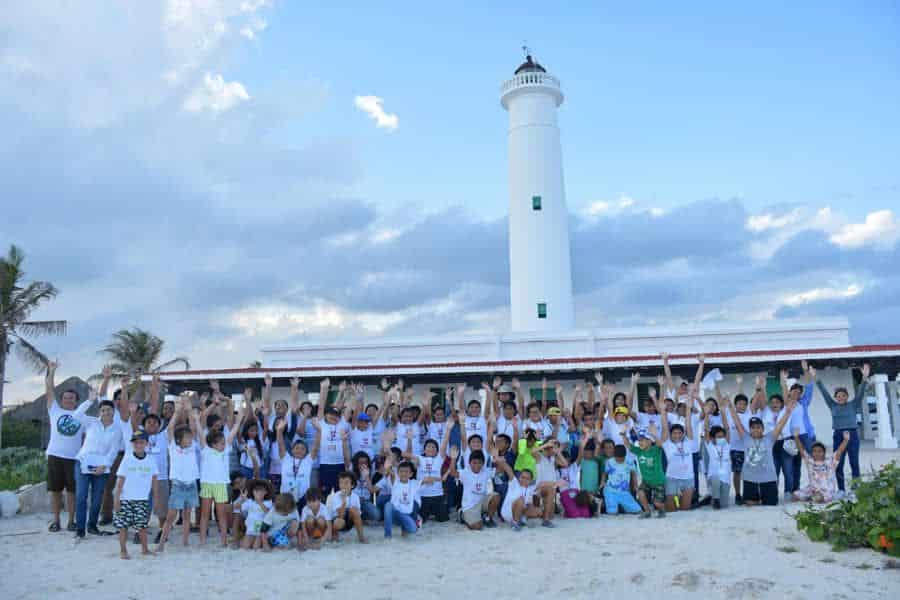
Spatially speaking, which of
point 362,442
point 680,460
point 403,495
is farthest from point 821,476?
point 362,442

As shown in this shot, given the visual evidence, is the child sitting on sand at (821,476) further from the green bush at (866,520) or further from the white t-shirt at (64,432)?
the white t-shirt at (64,432)

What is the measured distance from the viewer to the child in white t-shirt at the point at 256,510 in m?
6.90

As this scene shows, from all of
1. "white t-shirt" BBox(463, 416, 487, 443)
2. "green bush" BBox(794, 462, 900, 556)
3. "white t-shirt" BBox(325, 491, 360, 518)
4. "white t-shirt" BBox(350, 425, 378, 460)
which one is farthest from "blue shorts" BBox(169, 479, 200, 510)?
"green bush" BBox(794, 462, 900, 556)

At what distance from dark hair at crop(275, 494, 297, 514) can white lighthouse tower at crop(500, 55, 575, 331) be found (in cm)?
1572

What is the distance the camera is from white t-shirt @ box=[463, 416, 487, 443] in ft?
27.9

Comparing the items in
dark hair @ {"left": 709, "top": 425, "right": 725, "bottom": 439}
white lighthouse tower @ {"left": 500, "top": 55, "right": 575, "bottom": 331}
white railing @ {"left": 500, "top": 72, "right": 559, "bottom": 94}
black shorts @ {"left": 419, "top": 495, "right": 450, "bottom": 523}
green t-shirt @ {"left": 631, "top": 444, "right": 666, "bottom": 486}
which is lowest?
black shorts @ {"left": 419, "top": 495, "right": 450, "bottom": 523}

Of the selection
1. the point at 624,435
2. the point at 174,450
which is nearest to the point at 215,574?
the point at 174,450

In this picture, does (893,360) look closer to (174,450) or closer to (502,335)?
(502,335)

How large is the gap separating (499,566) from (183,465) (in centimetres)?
326

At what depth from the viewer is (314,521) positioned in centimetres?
701

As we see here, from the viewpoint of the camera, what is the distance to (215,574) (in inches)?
235

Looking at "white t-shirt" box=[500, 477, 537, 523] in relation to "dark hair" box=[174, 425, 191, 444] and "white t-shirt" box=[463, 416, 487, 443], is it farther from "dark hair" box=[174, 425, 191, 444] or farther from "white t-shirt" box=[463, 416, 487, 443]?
"dark hair" box=[174, 425, 191, 444]

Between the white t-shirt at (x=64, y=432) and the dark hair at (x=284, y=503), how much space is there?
234 centimetres

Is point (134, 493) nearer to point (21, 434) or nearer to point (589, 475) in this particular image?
point (589, 475)
